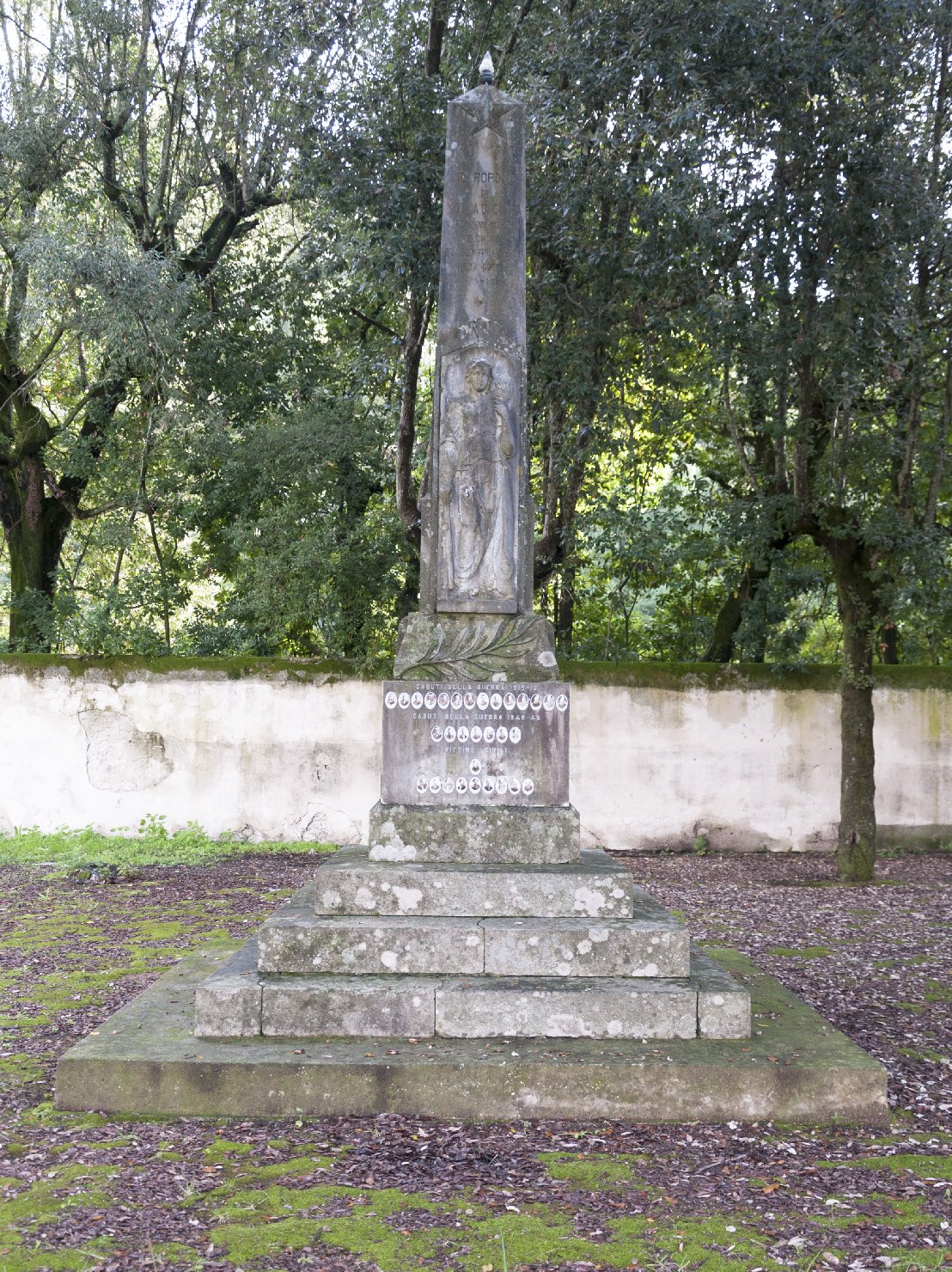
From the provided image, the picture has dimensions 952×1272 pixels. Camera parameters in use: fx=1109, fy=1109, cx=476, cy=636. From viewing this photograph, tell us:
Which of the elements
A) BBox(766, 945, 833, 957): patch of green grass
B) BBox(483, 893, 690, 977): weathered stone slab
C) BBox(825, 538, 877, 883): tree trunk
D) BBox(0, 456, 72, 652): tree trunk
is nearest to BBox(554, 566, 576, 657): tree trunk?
BBox(825, 538, 877, 883): tree trunk

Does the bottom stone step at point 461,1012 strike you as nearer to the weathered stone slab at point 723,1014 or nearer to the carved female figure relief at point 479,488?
the weathered stone slab at point 723,1014

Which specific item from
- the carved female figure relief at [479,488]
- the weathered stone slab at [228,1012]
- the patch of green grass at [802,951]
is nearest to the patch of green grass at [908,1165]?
the weathered stone slab at [228,1012]

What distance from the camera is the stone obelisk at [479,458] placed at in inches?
240

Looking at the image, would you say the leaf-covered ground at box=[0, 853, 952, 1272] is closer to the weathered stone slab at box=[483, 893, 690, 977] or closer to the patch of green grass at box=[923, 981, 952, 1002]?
the patch of green grass at box=[923, 981, 952, 1002]

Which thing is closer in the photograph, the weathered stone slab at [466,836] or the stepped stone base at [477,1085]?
the stepped stone base at [477,1085]

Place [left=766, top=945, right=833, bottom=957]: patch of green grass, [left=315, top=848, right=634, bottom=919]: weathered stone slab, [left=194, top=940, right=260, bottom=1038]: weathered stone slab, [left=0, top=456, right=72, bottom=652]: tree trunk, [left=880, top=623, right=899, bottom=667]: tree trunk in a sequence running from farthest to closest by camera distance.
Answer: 1. [left=880, top=623, right=899, bottom=667]: tree trunk
2. [left=0, top=456, right=72, bottom=652]: tree trunk
3. [left=766, top=945, right=833, bottom=957]: patch of green grass
4. [left=315, top=848, right=634, bottom=919]: weathered stone slab
5. [left=194, top=940, right=260, bottom=1038]: weathered stone slab

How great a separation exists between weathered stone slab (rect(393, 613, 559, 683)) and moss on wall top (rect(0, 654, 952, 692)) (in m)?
6.93

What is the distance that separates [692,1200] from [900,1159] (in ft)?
3.19

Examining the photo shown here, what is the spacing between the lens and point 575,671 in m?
13.2

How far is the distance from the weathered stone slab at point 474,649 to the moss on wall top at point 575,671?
6.93 m

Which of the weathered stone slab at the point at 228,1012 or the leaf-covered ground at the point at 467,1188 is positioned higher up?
the weathered stone slab at the point at 228,1012

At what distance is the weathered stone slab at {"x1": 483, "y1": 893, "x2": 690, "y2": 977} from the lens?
204 inches

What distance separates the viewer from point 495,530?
618cm

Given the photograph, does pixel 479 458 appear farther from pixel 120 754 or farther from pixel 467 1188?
pixel 120 754
